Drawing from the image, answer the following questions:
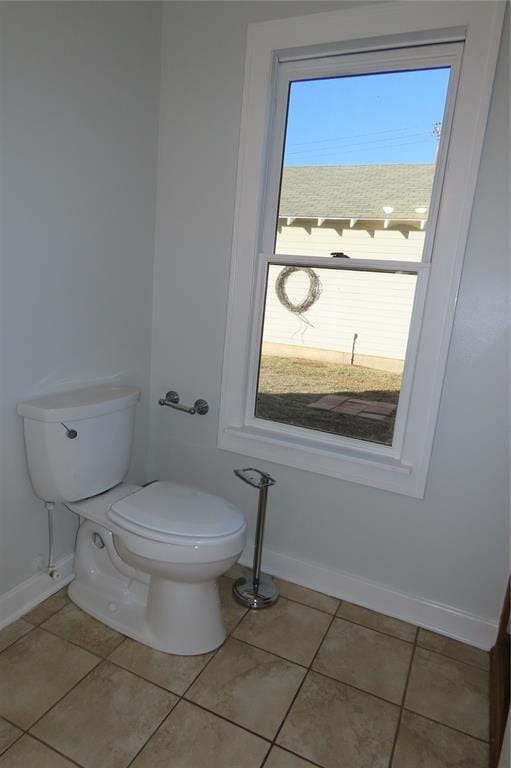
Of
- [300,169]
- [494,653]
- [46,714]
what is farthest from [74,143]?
[494,653]

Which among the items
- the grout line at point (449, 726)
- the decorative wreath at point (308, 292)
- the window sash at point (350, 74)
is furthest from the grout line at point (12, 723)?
the window sash at point (350, 74)

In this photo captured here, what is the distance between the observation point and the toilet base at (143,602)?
1537 mm

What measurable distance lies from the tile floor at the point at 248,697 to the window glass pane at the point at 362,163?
1408 mm

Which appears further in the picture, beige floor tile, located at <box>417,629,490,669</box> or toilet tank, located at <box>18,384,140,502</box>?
beige floor tile, located at <box>417,629,490,669</box>

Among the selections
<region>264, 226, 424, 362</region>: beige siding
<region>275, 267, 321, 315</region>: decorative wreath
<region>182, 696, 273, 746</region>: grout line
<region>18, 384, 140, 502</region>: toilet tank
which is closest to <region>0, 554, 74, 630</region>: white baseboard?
<region>18, 384, 140, 502</region>: toilet tank

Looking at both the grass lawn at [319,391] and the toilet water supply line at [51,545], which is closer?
the toilet water supply line at [51,545]

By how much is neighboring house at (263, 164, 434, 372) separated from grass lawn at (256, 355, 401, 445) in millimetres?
49

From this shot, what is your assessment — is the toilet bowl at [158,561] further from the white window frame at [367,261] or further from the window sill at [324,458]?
the white window frame at [367,261]

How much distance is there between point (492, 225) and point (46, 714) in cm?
196

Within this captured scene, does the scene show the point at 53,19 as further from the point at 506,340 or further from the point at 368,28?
the point at 506,340

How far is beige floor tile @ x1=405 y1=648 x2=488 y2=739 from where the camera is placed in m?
1.38

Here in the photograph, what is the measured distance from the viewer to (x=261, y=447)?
1918 millimetres

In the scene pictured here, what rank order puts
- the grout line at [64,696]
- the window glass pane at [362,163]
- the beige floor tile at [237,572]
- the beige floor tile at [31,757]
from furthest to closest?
the beige floor tile at [237,572] < the window glass pane at [362,163] < the grout line at [64,696] < the beige floor tile at [31,757]

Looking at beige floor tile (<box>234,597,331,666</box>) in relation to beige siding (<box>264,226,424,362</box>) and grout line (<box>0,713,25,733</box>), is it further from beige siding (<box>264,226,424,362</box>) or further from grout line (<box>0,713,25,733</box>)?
beige siding (<box>264,226,424,362</box>)
